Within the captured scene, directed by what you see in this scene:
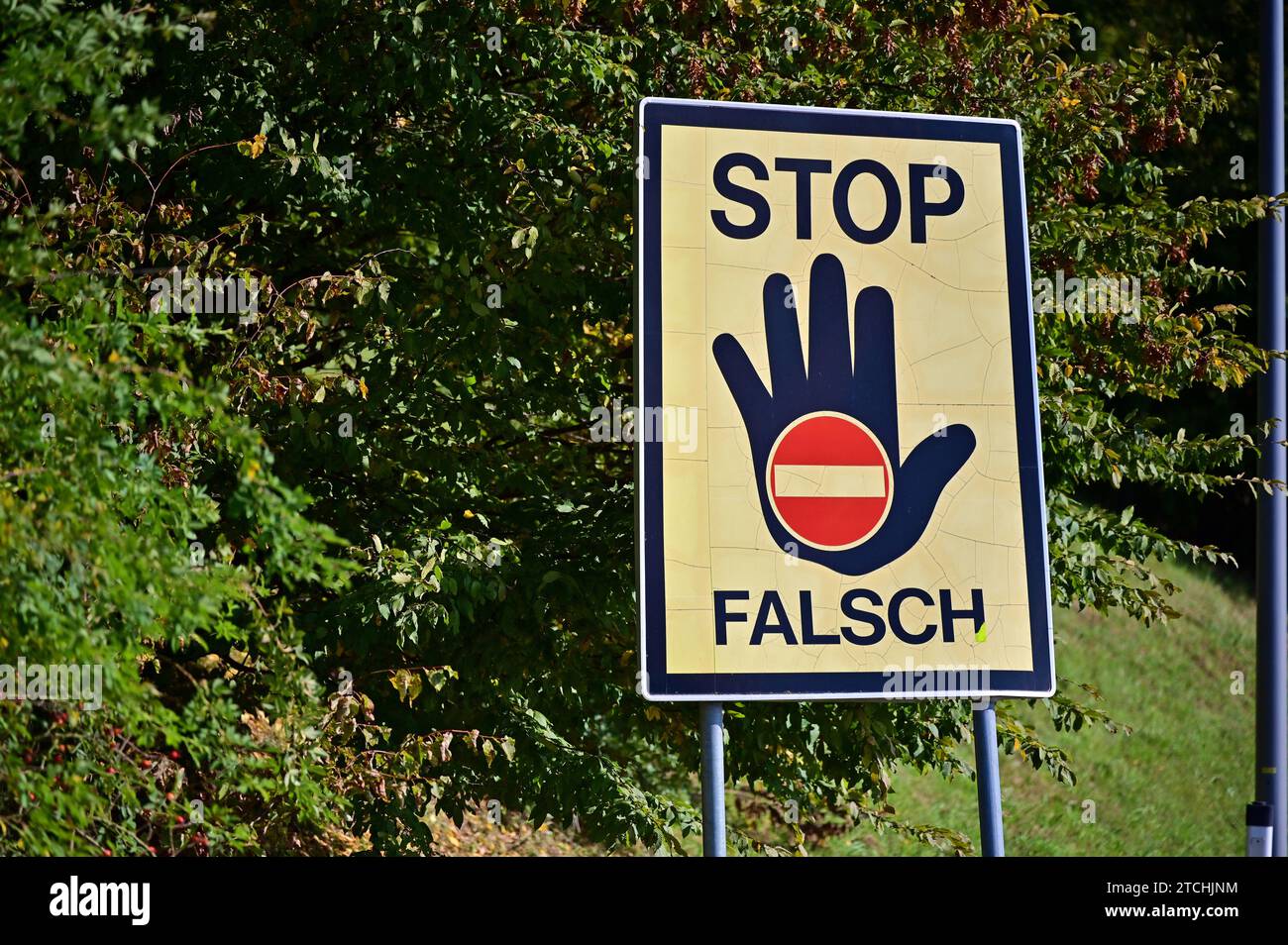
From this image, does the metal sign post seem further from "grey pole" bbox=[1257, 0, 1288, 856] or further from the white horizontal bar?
the white horizontal bar

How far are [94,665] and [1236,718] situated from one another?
1398 cm

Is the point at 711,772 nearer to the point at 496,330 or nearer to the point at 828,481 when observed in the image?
the point at 828,481

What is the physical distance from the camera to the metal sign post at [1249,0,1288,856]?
723 cm

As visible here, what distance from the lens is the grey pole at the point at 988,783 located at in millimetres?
4320

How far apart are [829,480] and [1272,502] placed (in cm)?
428

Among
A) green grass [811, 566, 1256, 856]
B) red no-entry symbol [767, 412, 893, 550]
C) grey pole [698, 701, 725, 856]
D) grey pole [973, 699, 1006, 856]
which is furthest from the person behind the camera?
green grass [811, 566, 1256, 856]

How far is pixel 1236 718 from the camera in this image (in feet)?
48.2

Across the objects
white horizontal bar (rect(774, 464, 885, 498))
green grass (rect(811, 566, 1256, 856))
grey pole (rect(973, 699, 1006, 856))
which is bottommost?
green grass (rect(811, 566, 1256, 856))

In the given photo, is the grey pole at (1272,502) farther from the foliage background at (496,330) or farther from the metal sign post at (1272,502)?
the foliage background at (496,330)

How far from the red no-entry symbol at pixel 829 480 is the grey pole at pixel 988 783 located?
→ 0.76m

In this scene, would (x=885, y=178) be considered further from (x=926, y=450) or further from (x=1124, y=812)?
(x=1124, y=812)

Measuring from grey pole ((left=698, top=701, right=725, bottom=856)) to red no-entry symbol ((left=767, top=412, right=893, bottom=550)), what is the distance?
1.95 feet

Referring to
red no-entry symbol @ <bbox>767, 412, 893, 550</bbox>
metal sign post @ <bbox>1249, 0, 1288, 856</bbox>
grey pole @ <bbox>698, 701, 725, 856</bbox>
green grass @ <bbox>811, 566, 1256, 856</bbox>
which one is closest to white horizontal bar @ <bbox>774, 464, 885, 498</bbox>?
red no-entry symbol @ <bbox>767, 412, 893, 550</bbox>

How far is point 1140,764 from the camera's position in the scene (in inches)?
512
